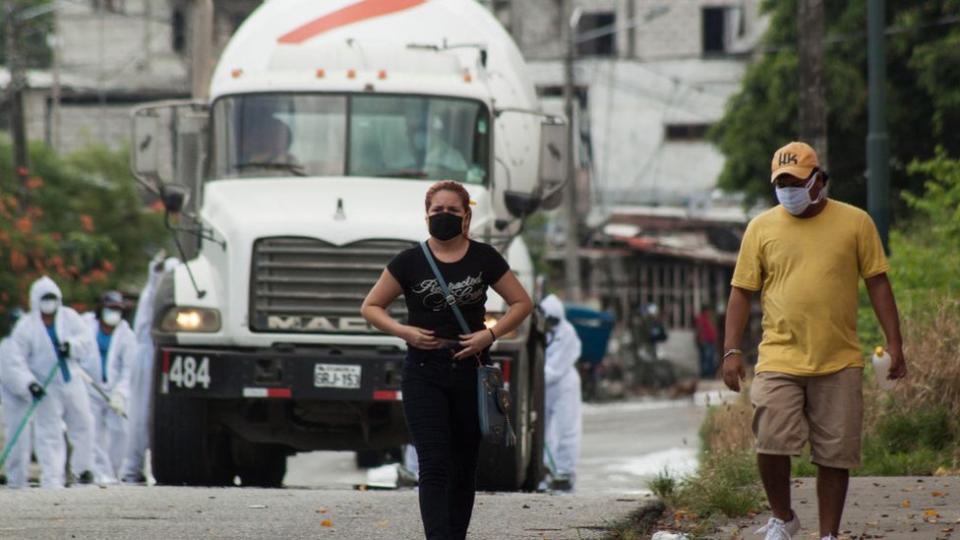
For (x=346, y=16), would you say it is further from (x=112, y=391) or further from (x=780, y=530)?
(x=780, y=530)

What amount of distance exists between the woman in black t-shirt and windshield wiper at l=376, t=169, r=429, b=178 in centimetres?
578

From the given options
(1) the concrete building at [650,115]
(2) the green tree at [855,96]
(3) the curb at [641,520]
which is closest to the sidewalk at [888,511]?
(3) the curb at [641,520]

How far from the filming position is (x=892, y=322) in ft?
27.6

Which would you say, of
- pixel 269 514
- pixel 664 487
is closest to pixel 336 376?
pixel 269 514

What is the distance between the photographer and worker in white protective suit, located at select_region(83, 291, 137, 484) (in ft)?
62.0

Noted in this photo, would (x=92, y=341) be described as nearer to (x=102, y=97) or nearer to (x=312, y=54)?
(x=312, y=54)

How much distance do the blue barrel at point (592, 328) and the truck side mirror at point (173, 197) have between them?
20.6 metres

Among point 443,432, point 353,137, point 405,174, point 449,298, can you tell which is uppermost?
point 353,137

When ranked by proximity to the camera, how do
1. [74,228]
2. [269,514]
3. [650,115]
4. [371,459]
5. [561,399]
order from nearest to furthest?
[269,514] → [561,399] → [371,459] → [74,228] → [650,115]

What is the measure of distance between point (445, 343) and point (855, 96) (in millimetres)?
21839

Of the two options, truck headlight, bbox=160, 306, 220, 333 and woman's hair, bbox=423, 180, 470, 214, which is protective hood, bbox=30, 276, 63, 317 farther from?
woman's hair, bbox=423, 180, 470, 214

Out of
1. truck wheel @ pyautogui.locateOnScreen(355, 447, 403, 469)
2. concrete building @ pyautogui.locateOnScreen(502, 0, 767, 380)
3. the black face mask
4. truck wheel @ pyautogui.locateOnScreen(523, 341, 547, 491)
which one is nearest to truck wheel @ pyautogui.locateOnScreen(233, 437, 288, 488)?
truck wheel @ pyautogui.locateOnScreen(523, 341, 547, 491)

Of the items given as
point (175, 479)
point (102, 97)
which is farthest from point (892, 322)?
point (102, 97)

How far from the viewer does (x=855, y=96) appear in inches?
1158
